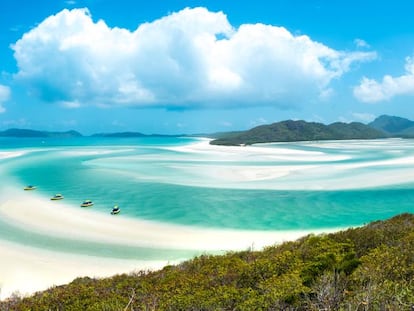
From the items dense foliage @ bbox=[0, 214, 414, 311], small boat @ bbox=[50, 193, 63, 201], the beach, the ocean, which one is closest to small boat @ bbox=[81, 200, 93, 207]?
the ocean

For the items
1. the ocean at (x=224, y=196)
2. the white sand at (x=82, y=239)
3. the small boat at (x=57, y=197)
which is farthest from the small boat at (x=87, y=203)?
the small boat at (x=57, y=197)

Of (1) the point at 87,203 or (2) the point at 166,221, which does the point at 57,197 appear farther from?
(2) the point at 166,221

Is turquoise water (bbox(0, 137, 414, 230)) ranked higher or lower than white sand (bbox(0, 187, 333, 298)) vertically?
higher

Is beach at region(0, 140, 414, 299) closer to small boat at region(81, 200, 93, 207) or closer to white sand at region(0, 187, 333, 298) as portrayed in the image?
white sand at region(0, 187, 333, 298)

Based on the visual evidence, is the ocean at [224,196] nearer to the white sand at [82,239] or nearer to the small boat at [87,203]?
the small boat at [87,203]

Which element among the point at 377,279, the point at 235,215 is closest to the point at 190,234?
the point at 235,215

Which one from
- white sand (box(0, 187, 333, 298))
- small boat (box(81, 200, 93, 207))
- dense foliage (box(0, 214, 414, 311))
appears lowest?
white sand (box(0, 187, 333, 298))

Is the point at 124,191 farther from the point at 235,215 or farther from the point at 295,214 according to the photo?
the point at 295,214
